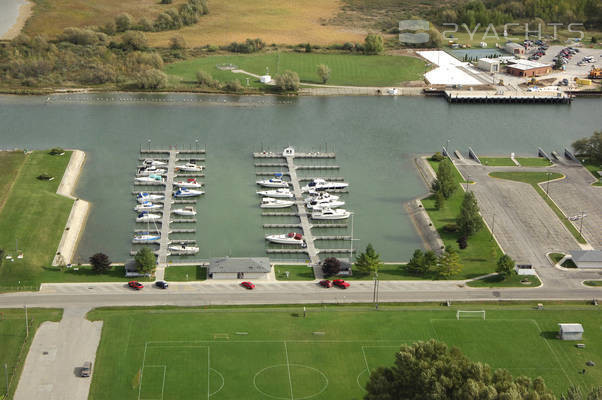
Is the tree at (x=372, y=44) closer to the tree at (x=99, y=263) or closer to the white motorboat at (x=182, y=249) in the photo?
the white motorboat at (x=182, y=249)

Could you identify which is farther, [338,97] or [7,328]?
[338,97]

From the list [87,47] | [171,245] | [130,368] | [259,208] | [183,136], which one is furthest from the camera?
[87,47]

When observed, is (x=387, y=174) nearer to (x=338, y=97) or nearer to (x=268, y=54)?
(x=338, y=97)

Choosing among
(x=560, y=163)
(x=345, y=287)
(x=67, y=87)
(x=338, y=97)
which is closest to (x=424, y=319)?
(x=345, y=287)

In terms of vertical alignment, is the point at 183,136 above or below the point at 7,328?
above

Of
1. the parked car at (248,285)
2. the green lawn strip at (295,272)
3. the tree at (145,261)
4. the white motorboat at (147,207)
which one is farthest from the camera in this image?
the white motorboat at (147,207)

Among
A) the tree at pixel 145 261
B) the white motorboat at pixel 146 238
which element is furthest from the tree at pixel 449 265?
the white motorboat at pixel 146 238

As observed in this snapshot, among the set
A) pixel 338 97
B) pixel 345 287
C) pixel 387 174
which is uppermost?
pixel 338 97
